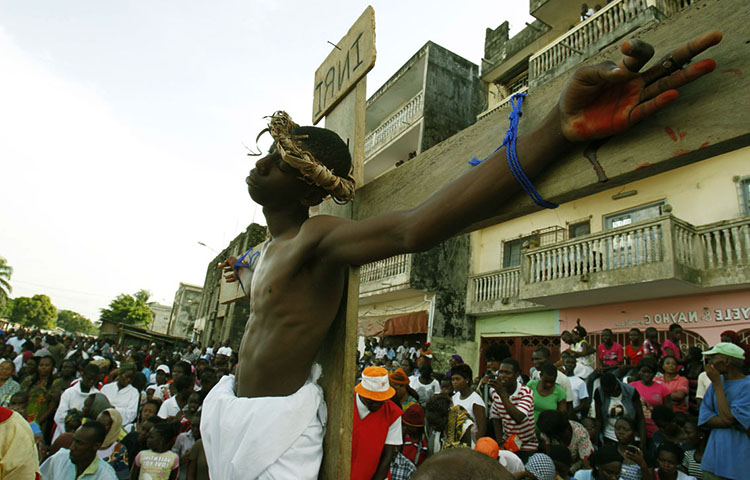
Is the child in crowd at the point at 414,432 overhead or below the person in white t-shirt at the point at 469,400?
below

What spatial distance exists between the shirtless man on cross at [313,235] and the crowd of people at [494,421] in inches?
64.7

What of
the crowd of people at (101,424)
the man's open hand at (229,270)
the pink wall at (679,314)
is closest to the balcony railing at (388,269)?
the pink wall at (679,314)

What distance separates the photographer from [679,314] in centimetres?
923

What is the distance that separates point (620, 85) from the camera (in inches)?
38.9

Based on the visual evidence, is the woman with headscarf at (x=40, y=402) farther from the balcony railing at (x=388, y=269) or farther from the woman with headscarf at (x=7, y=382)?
the balcony railing at (x=388, y=269)

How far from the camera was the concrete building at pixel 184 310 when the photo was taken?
43656 mm

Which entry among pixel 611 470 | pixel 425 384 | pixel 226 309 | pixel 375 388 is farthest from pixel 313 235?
pixel 226 309

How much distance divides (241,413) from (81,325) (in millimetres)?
96254

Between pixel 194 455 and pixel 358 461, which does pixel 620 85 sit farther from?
pixel 194 455

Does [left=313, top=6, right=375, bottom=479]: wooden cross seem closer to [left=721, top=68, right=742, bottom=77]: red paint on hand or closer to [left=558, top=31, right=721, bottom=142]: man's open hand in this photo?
[left=558, top=31, right=721, bottom=142]: man's open hand

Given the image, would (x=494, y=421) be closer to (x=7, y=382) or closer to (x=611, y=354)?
(x=611, y=354)

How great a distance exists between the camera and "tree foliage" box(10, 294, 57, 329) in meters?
47.0

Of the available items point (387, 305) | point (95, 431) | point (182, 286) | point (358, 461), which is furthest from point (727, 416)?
point (182, 286)

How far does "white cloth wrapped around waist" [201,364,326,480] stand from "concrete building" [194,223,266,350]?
14.4m
